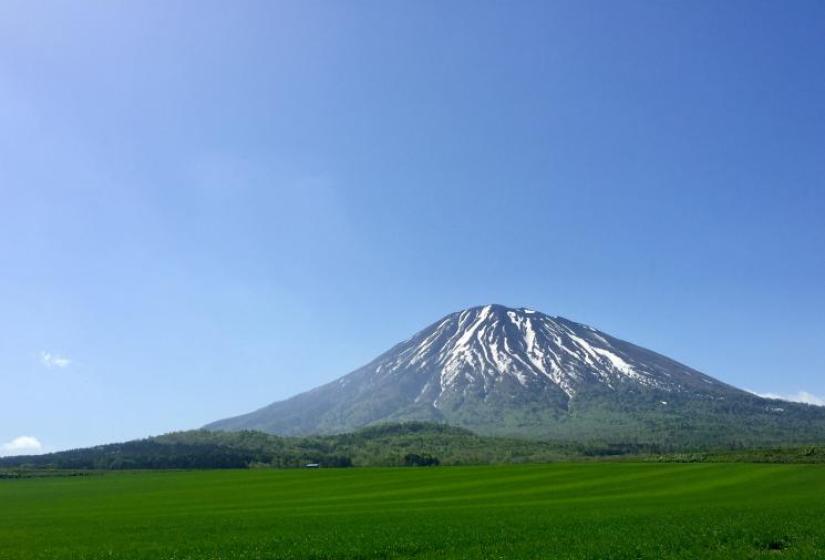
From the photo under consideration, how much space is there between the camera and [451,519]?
125 feet

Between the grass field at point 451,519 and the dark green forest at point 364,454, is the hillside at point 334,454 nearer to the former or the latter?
the dark green forest at point 364,454

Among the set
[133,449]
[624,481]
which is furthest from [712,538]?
[133,449]

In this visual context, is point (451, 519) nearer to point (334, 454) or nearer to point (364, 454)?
point (364, 454)

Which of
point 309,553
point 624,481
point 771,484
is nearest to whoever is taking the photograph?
point 309,553

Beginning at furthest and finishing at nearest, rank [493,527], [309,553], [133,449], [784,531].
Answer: [133,449] < [493,527] < [784,531] < [309,553]

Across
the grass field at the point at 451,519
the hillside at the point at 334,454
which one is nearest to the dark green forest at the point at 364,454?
the hillside at the point at 334,454

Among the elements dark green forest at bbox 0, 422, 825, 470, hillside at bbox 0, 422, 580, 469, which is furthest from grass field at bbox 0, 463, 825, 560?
hillside at bbox 0, 422, 580, 469

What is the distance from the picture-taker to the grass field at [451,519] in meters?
27.9

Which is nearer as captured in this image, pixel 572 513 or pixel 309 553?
pixel 309 553

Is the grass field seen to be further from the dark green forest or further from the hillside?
the hillside

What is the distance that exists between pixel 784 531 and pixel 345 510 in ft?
97.3

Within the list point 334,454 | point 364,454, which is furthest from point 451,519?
point 334,454

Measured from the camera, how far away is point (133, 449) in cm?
19638

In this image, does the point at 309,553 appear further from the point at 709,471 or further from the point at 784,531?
the point at 709,471
